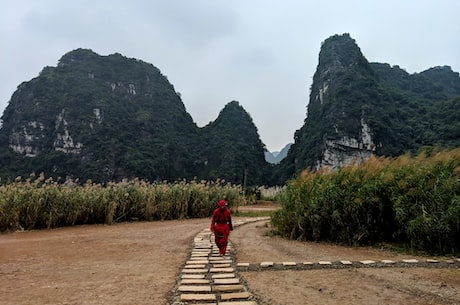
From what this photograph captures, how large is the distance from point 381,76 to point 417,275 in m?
→ 66.8

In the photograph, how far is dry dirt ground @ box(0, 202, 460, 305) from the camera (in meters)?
3.28

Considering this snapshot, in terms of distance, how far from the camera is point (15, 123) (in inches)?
2232

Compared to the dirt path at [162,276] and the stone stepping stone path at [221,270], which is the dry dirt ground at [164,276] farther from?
the stone stepping stone path at [221,270]

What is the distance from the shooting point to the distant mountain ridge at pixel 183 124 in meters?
45.8

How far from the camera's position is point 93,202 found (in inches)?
384

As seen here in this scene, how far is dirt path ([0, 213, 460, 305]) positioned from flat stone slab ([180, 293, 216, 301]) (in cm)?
Result: 19

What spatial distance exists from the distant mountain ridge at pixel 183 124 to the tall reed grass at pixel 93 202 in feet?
107

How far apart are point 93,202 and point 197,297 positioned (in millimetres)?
7407

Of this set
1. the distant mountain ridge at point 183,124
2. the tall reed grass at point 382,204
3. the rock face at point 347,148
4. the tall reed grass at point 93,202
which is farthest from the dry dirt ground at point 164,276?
the rock face at point 347,148

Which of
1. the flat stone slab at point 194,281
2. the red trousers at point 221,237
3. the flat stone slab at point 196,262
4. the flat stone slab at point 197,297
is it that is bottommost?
the flat stone slab at point 196,262

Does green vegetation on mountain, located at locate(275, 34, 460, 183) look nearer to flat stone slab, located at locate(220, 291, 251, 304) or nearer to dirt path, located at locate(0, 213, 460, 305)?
dirt path, located at locate(0, 213, 460, 305)

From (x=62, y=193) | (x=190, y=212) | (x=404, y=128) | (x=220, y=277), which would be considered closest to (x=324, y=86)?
(x=404, y=128)

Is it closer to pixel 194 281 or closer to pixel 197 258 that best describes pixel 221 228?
pixel 197 258

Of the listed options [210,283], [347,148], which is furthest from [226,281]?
[347,148]
